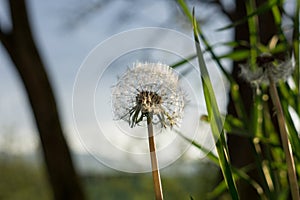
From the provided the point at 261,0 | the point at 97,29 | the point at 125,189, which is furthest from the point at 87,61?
the point at 125,189

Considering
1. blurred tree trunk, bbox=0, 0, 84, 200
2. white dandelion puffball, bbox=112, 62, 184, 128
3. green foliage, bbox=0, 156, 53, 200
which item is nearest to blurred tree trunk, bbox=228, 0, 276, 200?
blurred tree trunk, bbox=0, 0, 84, 200

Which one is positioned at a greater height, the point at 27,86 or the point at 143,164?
the point at 27,86

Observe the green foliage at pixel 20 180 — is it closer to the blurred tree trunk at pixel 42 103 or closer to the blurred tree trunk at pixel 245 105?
the blurred tree trunk at pixel 42 103

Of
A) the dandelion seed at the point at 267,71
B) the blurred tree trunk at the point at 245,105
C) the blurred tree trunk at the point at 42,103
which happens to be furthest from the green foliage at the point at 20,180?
the dandelion seed at the point at 267,71

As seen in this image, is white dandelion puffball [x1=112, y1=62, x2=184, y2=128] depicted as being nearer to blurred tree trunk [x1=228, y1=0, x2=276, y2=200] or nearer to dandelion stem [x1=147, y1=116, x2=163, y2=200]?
dandelion stem [x1=147, y1=116, x2=163, y2=200]

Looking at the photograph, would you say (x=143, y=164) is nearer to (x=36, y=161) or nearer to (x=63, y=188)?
(x=63, y=188)

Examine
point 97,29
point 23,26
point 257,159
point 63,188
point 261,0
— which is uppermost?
point 97,29
